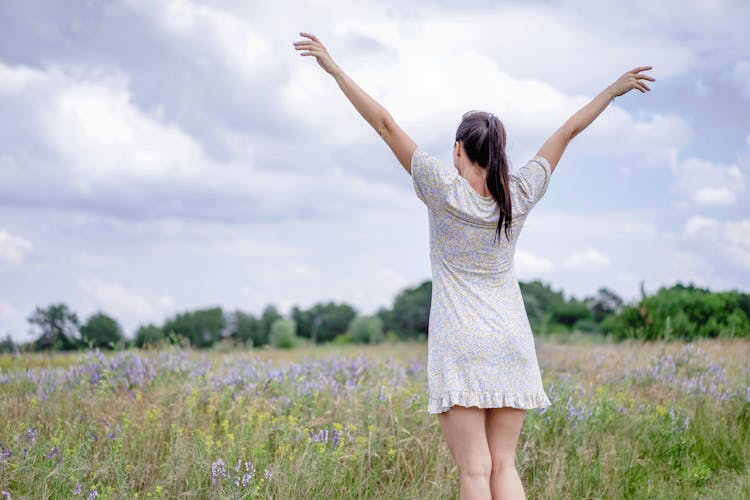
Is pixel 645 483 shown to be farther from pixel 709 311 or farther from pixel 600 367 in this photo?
pixel 709 311

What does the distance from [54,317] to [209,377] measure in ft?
8.85

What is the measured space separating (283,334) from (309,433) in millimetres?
14966

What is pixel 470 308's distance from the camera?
3426 mm

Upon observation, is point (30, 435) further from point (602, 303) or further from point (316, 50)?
point (602, 303)

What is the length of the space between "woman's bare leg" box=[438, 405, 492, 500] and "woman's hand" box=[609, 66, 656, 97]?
214 centimetres

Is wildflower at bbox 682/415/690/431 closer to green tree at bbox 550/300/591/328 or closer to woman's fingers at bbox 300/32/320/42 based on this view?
woman's fingers at bbox 300/32/320/42

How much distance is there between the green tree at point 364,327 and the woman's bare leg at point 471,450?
1644 cm

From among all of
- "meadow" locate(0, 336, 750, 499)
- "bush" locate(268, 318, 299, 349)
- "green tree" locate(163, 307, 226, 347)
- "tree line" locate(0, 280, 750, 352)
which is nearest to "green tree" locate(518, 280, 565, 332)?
"tree line" locate(0, 280, 750, 352)

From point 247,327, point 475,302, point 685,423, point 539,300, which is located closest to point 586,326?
point 539,300

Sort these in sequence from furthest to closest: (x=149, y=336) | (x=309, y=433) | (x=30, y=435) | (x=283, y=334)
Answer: (x=283, y=334), (x=149, y=336), (x=309, y=433), (x=30, y=435)

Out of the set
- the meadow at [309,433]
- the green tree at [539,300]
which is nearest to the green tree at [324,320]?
the green tree at [539,300]

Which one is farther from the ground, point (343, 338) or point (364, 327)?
point (364, 327)

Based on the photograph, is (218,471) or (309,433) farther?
(309,433)

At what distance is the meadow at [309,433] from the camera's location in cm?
455
